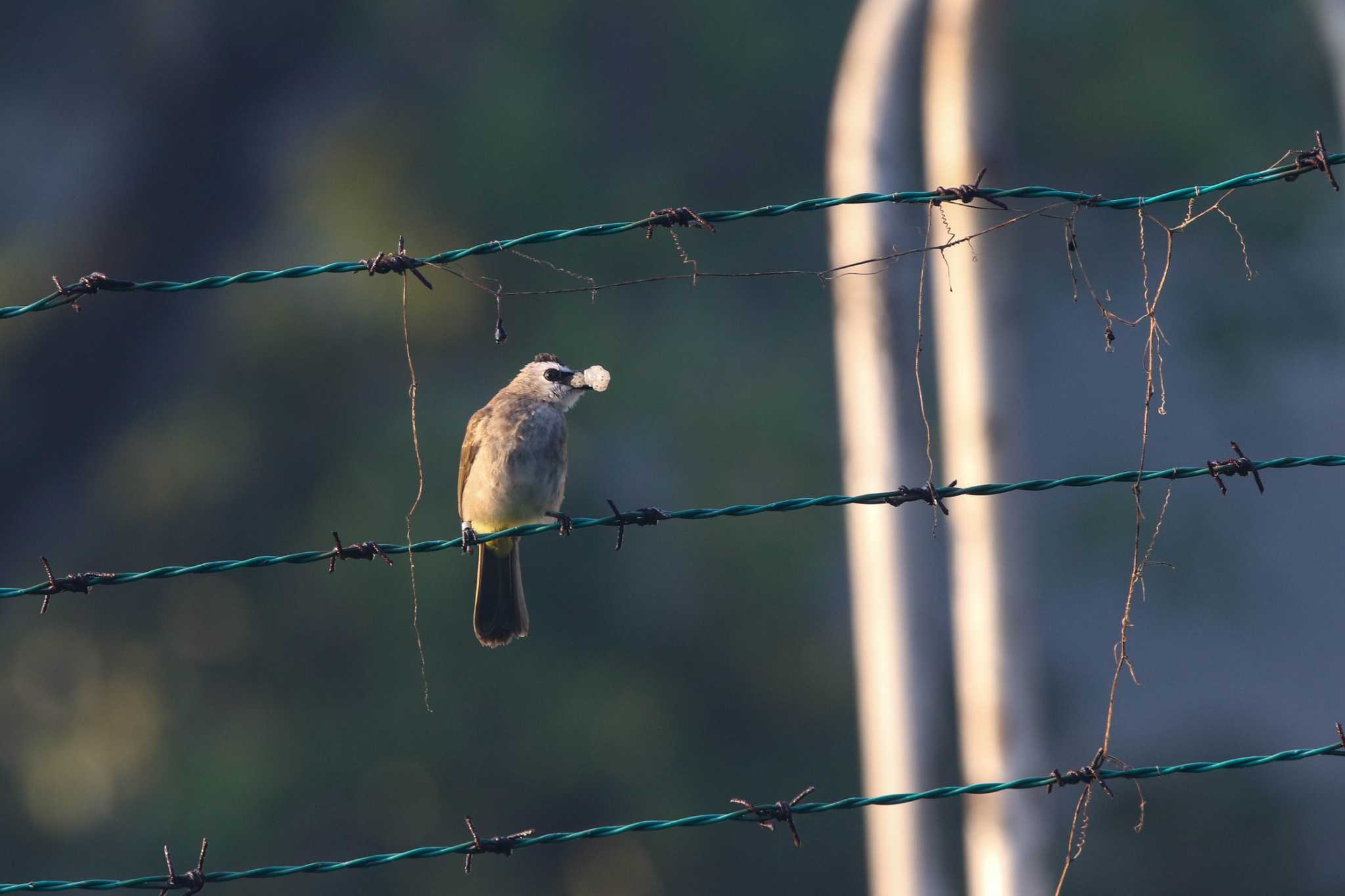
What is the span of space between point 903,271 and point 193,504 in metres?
10.9

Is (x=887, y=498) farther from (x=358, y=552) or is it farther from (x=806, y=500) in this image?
(x=358, y=552)

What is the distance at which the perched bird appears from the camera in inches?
270

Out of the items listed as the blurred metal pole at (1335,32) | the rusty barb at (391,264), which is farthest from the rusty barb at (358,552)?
the blurred metal pole at (1335,32)

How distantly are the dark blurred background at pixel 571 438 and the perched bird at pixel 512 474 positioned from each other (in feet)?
22.2

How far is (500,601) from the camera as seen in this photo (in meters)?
6.86

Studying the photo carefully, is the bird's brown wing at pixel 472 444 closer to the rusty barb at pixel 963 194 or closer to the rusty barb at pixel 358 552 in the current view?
the rusty barb at pixel 358 552

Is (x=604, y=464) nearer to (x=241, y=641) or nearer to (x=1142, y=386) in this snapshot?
(x=241, y=641)

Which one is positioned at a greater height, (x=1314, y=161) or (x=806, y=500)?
(x=1314, y=161)

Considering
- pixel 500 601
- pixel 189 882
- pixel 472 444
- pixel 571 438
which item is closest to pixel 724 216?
pixel 189 882

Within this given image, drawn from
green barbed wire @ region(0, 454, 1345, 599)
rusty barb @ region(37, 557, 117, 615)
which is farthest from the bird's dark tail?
rusty barb @ region(37, 557, 117, 615)

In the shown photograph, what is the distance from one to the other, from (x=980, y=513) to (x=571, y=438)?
8915 mm

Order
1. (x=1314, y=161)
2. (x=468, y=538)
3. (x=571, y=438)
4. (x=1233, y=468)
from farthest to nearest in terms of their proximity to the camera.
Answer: (x=571, y=438)
(x=468, y=538)
(x=1233, y=468)
(x=1314, y=161)

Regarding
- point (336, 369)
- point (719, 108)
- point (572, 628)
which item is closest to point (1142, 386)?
point (719, 108)

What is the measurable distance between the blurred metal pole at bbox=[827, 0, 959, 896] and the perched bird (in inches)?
47.3
